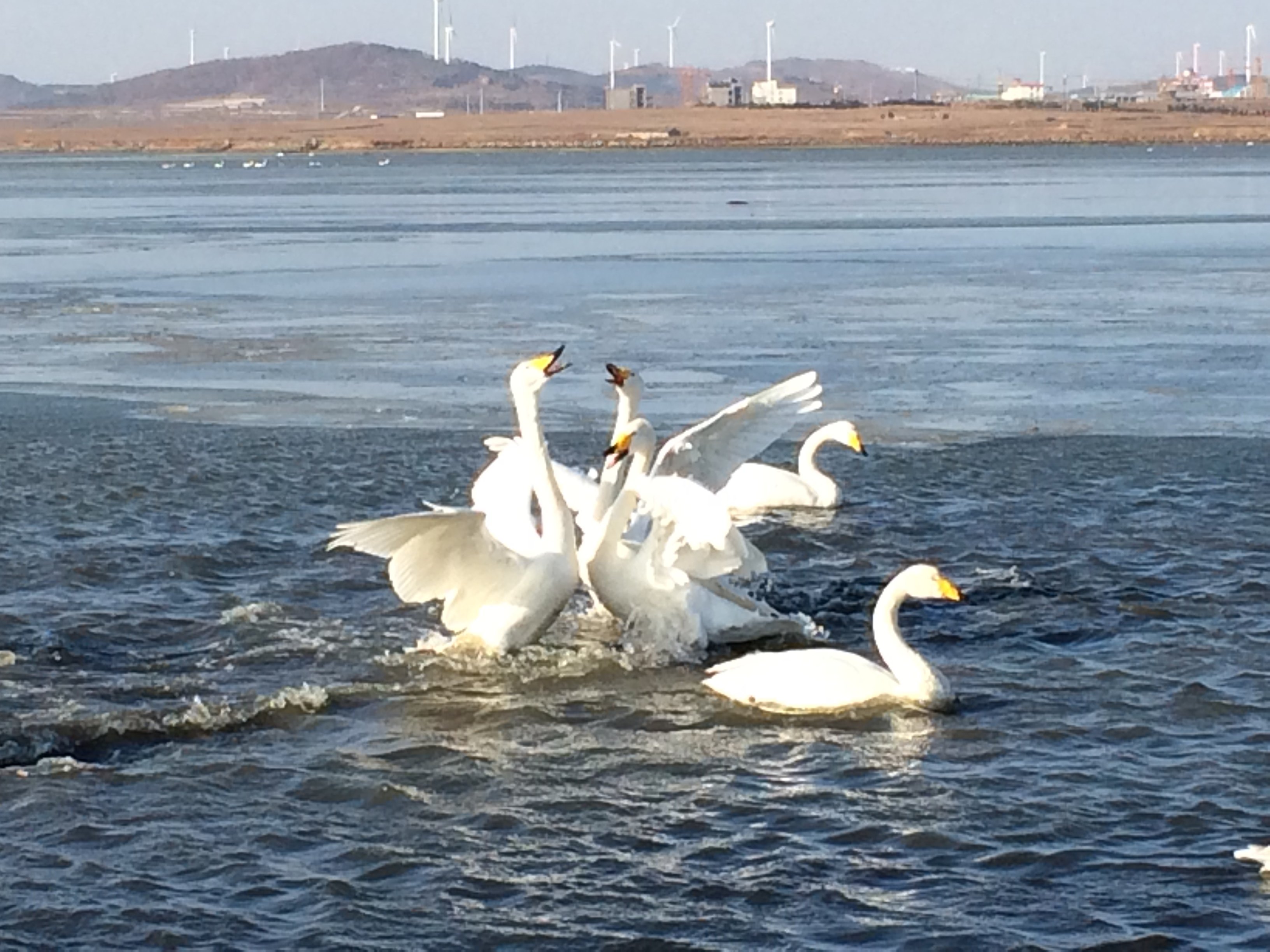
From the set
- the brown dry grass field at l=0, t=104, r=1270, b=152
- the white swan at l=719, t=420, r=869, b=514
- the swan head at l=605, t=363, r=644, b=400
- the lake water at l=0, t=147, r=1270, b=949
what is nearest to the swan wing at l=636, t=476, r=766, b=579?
the lake water at l=0, t=147, r=1270, b=949

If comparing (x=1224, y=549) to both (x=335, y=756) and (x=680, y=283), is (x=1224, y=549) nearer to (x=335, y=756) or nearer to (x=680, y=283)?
(x=335, y=756)

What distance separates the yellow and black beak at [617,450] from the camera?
9.47 m

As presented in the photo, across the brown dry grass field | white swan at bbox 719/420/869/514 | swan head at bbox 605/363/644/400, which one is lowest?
white swan at bbox 719/420/869/514

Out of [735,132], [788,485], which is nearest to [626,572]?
[788,485]

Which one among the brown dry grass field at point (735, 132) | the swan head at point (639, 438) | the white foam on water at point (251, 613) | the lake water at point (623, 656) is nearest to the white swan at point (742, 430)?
the lake water at point (623, 656)

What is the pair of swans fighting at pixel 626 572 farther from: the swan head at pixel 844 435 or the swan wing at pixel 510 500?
the swan head at pixel 844 435

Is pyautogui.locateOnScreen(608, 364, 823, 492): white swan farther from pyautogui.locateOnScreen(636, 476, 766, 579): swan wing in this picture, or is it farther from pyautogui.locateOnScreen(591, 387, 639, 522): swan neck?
pyautogui.locateOnScreen(636, 476, 766, 579): swan wing

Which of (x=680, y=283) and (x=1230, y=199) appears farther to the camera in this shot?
(x=1230, y=199)

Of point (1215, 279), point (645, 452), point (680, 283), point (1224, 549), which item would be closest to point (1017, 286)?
point (1215, 279)

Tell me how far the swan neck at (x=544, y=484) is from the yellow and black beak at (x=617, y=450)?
0.27 metres

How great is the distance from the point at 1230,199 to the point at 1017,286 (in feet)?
76.1

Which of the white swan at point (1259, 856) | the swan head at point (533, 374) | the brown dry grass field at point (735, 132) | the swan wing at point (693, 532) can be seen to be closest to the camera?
the white swan at point (1259, 856)

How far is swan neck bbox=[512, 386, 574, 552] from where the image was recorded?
9492 mm

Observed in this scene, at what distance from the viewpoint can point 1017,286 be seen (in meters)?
25.2
